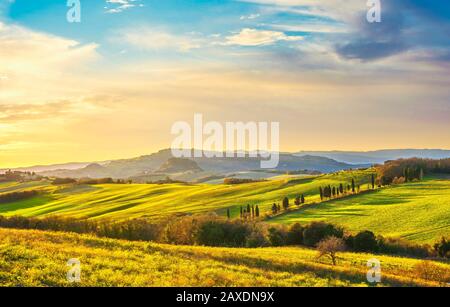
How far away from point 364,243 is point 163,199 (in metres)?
105

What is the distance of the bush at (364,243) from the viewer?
231 ft

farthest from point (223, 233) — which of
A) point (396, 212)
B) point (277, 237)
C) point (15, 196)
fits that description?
point (15, 196)

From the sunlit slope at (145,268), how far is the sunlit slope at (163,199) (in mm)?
96623

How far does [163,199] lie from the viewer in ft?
550

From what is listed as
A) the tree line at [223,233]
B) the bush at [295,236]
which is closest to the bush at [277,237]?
the tree line at [223,233]

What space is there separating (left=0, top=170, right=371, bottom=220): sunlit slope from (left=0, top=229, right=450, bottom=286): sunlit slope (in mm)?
96623
